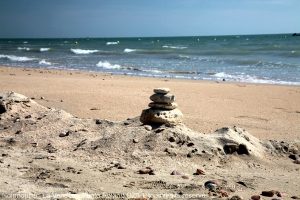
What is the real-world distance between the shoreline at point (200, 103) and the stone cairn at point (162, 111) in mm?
1385

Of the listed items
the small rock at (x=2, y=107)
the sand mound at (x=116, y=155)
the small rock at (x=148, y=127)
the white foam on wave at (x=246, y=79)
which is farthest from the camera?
the white foam on wave at (x=246, y=79)

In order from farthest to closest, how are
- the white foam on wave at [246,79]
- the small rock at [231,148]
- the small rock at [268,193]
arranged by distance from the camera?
1. the white foam on wave at [246,79]
2. the small rock at [231,148]
3. the small rock at [268,193]

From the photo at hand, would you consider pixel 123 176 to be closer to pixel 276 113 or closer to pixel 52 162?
pixel 52 162

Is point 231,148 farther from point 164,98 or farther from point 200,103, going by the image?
point 200,103

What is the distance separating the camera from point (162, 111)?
21.0 ft

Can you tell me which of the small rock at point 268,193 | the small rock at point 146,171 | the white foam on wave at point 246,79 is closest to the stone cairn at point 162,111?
the small rock at point 146,171

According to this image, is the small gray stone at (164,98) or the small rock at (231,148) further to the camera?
the small gray stone at (164,98)

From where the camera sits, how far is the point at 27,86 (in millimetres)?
12977

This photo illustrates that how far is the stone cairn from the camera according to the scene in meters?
6.34

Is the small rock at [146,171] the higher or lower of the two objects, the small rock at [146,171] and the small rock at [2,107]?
the lower

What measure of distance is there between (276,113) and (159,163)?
4760mm

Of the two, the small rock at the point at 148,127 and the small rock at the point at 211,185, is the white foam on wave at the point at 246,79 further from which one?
the small rock at the point at 211,185

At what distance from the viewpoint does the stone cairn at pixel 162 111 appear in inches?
250

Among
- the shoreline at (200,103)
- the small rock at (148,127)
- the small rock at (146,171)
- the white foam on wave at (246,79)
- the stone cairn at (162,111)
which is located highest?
the stone cairn at (162,111)
